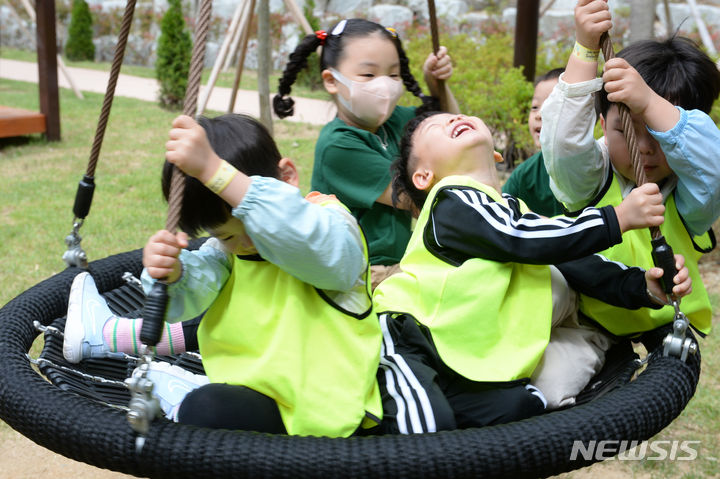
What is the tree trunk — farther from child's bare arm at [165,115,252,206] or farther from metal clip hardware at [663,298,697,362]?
child's bare arm at [165,115,252,206]

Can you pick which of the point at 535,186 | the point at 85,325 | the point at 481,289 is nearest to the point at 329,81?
the point at 535,186

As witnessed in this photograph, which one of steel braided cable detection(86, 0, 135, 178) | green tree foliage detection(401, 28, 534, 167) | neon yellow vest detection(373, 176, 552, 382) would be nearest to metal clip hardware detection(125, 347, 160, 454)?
neon yellow vest detection(373, 176, 552, 382)

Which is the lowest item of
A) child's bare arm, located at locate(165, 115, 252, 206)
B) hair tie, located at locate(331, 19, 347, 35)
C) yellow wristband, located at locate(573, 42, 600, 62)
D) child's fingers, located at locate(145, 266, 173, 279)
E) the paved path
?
the paved path

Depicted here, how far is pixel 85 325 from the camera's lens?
2.07 m

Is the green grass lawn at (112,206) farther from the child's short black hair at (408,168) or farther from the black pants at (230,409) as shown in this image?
the black pants at (230,409)

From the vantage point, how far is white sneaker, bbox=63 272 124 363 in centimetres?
204

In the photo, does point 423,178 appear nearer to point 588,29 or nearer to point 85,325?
point 588,29

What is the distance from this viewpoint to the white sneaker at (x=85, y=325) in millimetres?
2043

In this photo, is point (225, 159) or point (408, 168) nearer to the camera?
point (225, 159)

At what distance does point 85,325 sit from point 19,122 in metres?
5.75

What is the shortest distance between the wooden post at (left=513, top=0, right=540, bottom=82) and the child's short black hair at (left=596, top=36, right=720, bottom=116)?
3.75 meters

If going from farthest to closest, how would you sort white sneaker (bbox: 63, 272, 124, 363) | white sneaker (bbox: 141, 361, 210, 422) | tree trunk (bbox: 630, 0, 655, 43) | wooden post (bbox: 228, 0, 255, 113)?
wooden post (bbox: 228, 0, 255, 113) → tree trunk (bbox: 630, 0, 655, 43) → white sneaker (bbox: 63, 272, 124, 363) → white sneaker (bbox: 141, 361, 210, 422)

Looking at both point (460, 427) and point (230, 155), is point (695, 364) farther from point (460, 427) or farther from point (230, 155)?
point (230, 155)

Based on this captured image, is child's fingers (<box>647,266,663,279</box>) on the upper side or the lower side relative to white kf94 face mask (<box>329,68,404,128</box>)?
lower
